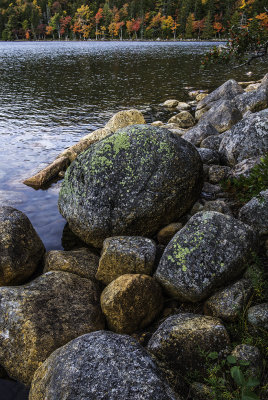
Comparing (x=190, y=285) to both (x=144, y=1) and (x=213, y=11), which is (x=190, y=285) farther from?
(x=144, y=1)

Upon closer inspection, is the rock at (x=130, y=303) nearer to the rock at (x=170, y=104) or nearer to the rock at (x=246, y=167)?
the rock at (x=246, y=167)

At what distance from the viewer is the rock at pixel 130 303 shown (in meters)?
6.00

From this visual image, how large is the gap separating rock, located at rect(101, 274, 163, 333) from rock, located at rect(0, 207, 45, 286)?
2520mm

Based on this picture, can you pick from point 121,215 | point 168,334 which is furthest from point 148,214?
point 168,334

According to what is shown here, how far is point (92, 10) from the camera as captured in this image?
6806 inches

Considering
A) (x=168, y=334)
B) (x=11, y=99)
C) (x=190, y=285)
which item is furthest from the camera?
(x=11, y=99)

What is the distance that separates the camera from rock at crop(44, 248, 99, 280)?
7484 millimetres

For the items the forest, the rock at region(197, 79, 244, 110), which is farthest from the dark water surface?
the forest

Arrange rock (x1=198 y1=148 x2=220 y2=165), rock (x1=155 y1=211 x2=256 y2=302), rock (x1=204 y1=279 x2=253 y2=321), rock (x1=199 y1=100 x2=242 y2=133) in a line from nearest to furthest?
rock (x1=204 y1=279 x2=253 y2=321), rock (x1=155 y1=211 x2=256 y2=302), rock (x1=198 y1=148 x2=220 y2=165), rock (x1=199 y1=100 x2=242 y2=133)

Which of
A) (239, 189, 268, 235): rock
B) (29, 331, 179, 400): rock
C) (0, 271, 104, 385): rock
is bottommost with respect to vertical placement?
(0, 271, 104, 385): rock

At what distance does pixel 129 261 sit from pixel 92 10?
20107cm

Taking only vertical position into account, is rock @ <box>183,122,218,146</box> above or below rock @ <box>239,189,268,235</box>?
above

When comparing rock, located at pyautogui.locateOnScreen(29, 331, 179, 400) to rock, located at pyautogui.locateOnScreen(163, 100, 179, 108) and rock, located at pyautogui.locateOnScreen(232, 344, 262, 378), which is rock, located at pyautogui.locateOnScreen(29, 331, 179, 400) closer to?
rock, located at pyautogui.locateOnScreen(232, 344, 262, 378)

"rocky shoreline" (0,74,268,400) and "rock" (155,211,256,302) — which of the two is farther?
"rock" (155,211,256,302)
